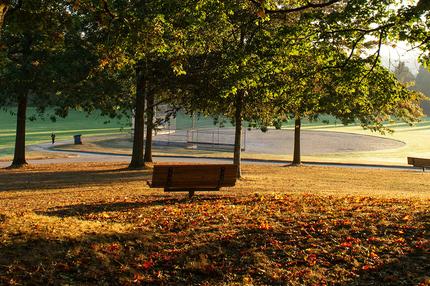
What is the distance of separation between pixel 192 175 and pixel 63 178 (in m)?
11.8

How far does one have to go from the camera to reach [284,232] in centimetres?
799

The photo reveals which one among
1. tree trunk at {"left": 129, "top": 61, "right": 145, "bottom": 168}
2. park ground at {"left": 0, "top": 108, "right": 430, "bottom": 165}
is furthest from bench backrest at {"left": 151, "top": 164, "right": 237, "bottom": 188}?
park ground at {"left": 0, "top": 108, "right": 430, "bottom": 165}

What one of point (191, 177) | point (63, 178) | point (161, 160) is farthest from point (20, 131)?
point (191, 177)

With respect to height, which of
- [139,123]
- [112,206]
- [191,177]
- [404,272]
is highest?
[139,123]

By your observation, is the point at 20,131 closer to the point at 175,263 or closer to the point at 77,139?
the point at 77,139

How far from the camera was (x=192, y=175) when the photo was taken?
1277 centimetres

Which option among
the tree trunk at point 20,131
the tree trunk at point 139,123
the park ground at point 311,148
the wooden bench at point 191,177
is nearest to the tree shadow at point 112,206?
the wooden bench at point 191,177

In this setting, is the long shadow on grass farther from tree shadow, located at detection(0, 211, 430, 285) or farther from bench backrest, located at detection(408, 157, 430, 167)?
bench backrest, located at detection(408, 157, 430, 167)

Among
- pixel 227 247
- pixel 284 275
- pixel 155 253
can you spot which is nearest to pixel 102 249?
pixel 155 253

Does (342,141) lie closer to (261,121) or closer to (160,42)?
(261,121)

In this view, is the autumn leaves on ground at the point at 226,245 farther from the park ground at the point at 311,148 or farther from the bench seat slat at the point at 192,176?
the park ground at the point at 311,148

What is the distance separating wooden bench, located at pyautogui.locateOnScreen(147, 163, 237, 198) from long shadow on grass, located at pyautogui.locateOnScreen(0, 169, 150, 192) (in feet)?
24.6

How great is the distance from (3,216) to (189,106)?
1736cm

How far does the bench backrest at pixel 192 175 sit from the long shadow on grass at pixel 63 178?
7492 millimetres
